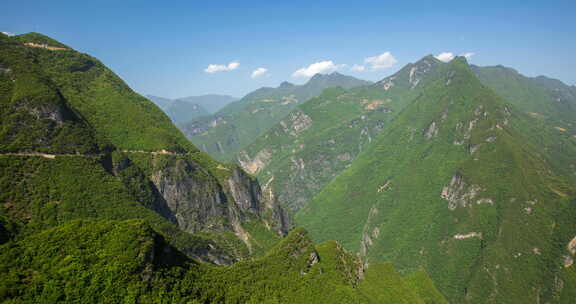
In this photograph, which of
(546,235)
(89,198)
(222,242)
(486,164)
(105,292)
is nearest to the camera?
(105,292)

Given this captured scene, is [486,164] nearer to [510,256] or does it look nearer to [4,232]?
[510,256]

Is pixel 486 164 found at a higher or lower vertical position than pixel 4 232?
lower

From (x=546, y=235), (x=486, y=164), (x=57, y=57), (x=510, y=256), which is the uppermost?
(x=57, y=57)

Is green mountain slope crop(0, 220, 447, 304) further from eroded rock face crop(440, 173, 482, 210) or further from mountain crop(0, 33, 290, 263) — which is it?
eroded rock face crop(440, 173, 482, 210)

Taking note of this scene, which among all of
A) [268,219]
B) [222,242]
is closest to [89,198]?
[222,242]

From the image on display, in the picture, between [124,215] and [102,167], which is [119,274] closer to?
[124,215]

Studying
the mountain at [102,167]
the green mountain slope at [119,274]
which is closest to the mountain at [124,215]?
the green mountain slope at [119,274]

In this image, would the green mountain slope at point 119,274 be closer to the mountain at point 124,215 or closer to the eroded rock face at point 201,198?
the mountain at point 124,215
